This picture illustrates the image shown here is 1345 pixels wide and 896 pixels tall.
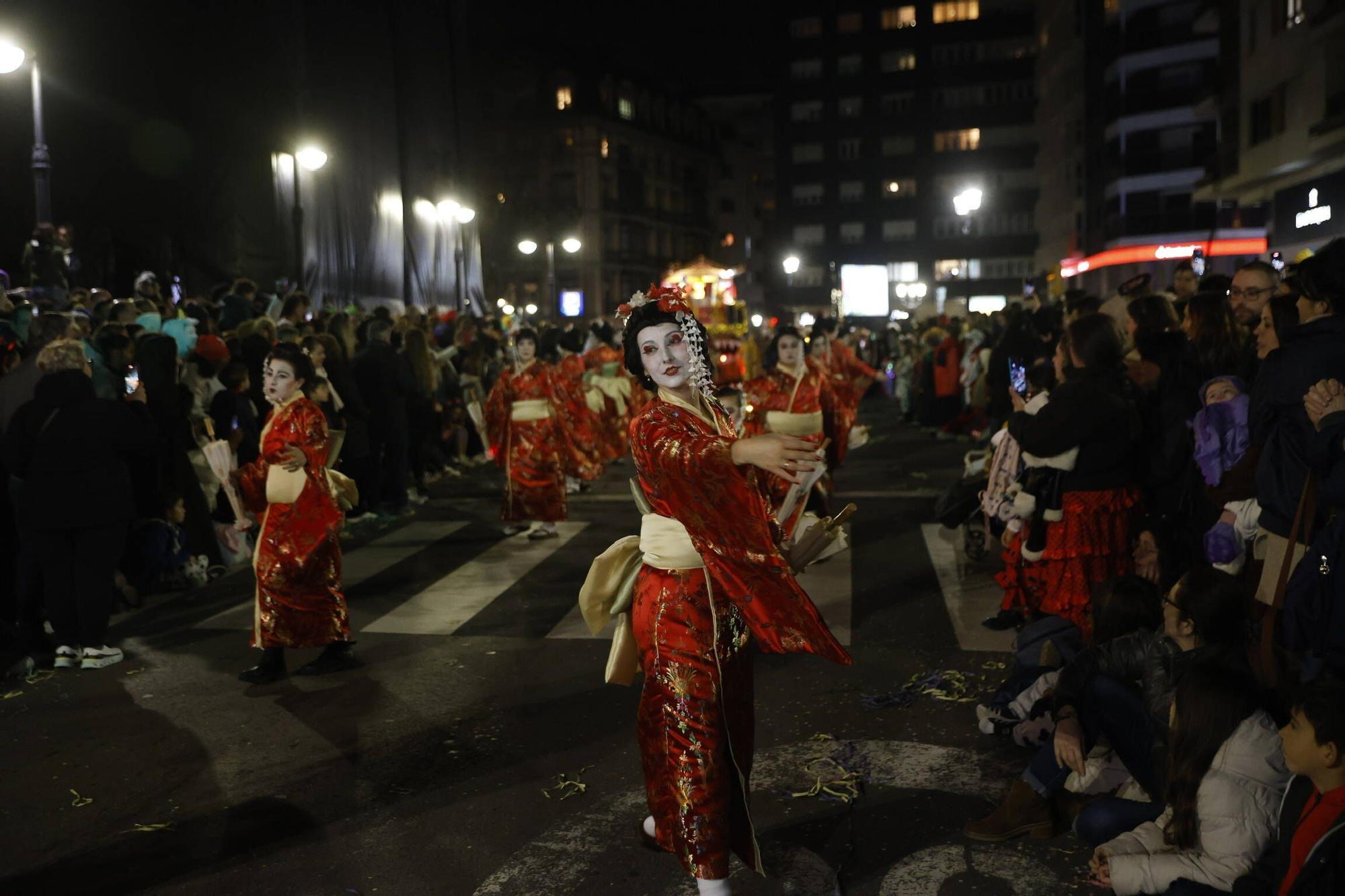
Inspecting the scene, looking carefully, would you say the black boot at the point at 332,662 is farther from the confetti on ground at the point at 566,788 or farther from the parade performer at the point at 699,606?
the parade performer at the point at 699,606

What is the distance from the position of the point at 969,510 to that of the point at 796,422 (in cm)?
161

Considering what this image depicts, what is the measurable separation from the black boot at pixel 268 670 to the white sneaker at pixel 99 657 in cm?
97

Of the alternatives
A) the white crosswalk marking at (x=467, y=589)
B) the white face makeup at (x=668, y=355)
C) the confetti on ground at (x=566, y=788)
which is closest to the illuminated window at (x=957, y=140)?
the white crosswalk marking at (x=467, y=589)

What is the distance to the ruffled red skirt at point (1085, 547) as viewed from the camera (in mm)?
5867

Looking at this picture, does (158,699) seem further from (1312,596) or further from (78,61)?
(78,61)

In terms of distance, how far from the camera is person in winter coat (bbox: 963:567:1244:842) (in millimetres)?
4000

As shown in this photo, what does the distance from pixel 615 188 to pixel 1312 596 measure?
65.7 m

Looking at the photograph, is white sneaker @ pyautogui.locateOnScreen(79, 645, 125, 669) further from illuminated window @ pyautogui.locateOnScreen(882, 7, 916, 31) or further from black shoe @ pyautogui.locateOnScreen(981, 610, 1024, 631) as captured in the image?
illuminated window @ pyautogui.locateOnScreen(882, 7, 916, 31)

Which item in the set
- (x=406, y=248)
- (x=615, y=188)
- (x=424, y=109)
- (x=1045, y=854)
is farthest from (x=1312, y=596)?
(x=615, y=188)

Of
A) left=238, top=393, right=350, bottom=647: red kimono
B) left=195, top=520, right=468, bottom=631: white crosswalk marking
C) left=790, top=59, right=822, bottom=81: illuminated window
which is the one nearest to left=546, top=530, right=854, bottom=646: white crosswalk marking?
left=238, top=393, right=350, bottom=647: red kimono

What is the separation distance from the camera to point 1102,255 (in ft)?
149

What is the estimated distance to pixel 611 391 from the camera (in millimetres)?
15562

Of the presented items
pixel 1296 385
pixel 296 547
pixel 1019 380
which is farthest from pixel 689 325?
pixel 1019 380

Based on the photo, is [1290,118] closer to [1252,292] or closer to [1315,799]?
[1252,292]
